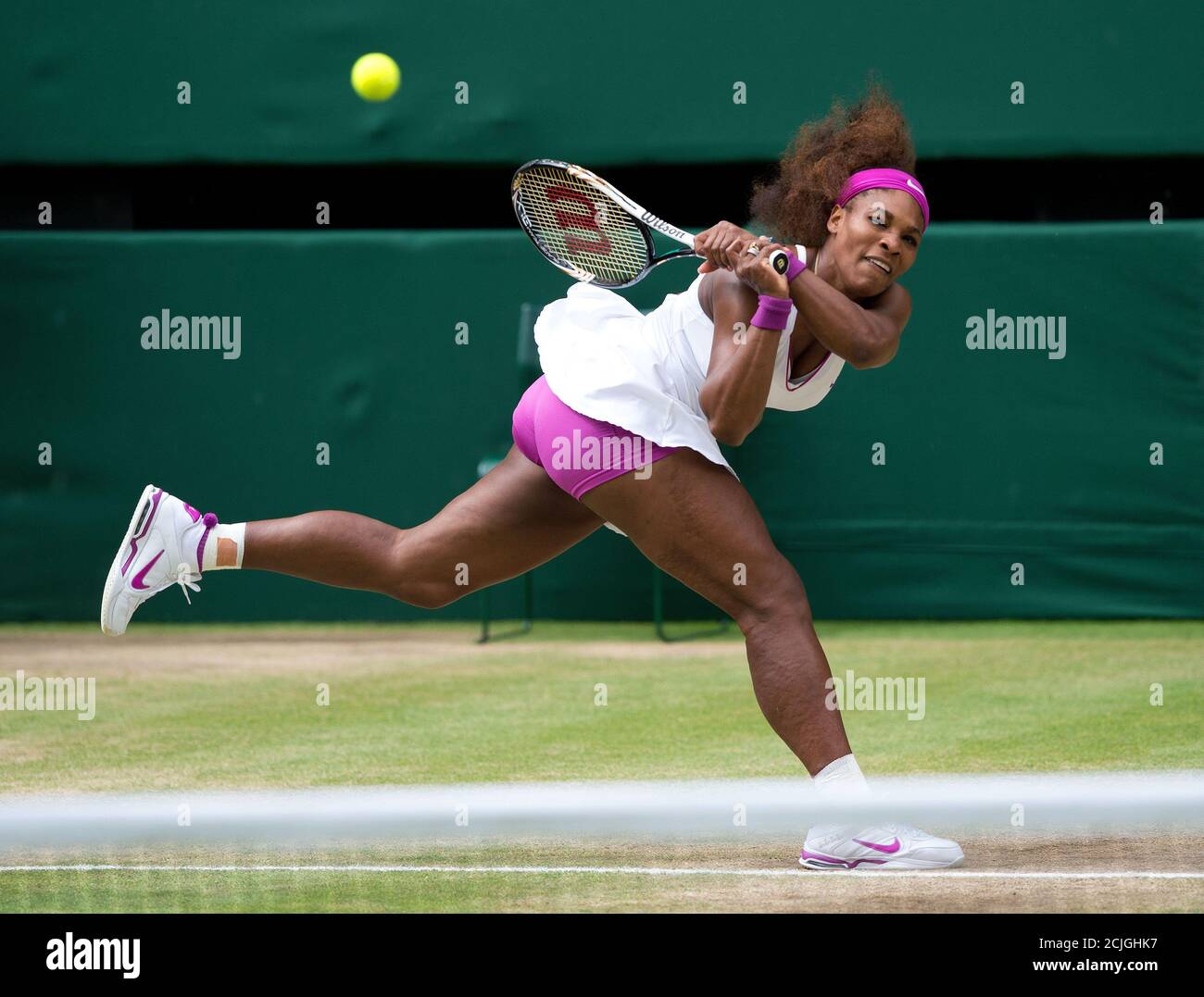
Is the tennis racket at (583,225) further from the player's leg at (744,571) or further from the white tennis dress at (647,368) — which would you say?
the player's leg at (744,571)

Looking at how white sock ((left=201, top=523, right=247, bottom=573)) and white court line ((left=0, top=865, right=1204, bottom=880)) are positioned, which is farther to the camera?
white sock ((left=201, top=523, right=247, bottom=573))

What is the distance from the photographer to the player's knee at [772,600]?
3.12 metres

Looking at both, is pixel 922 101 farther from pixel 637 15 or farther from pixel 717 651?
pixel 717 651

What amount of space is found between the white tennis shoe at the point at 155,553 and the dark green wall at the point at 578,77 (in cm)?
405

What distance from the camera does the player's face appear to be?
3184mm

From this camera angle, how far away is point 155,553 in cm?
364

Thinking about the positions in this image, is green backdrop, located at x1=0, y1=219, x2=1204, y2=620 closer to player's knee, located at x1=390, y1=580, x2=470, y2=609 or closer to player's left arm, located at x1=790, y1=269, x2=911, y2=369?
player's knee, located at x1=390, y1=580, x2=470, y2=609

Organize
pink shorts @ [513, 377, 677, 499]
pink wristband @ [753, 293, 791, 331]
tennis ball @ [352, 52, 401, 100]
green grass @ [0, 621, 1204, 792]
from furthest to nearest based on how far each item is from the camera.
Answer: tennis ball @ [352, 52, 401, 100] < green grass @ [0, 621, 1204, 792] < pink shorts @ [513, 377, 677, 499] < pink wristband @ [753, 293, 791, 331]

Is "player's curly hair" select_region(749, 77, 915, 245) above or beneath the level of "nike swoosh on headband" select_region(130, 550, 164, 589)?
above

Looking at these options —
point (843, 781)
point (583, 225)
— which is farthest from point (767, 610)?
point (583, 225)

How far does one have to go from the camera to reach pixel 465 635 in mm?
7027

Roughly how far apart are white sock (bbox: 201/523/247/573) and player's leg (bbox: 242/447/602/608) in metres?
0.02

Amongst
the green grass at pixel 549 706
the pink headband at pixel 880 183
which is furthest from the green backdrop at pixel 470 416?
the pink headband at pixel 880 183

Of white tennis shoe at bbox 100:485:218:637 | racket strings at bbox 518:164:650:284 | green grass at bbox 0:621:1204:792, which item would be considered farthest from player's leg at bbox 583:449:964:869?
green grass at bbox 0:621:1204:792
